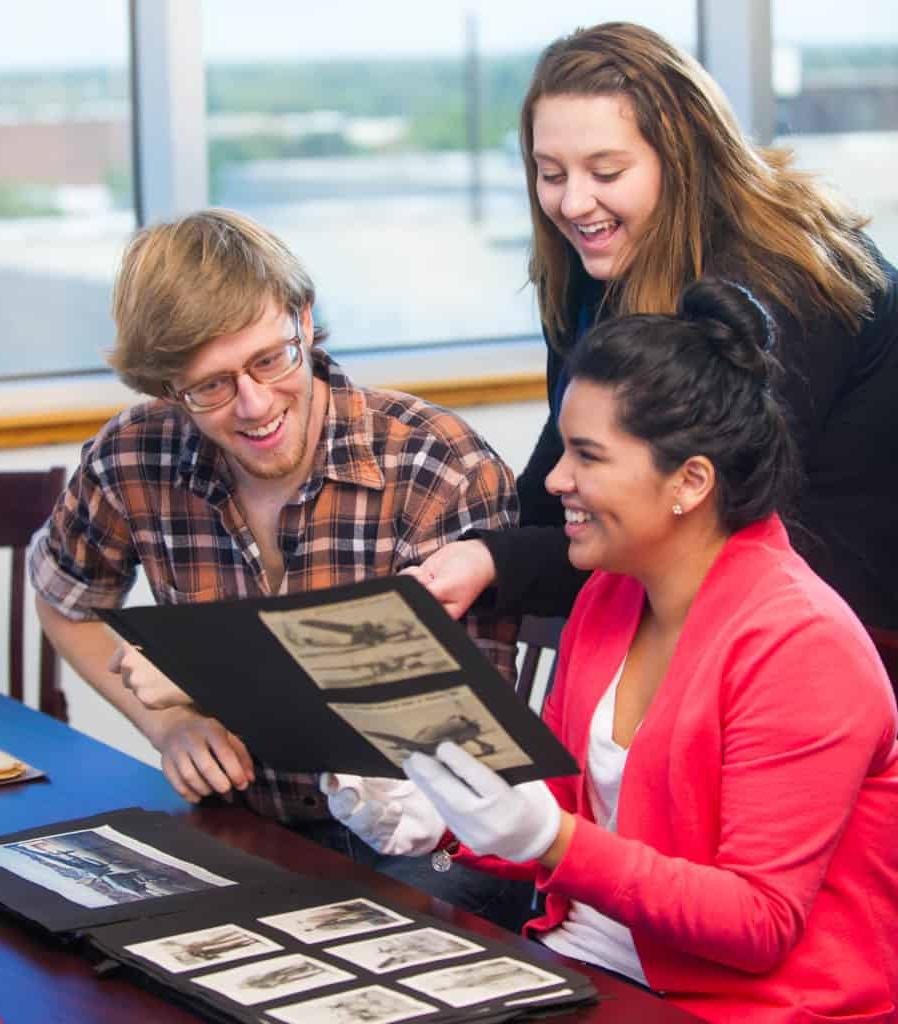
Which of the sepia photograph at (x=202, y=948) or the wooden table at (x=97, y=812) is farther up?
the sepia photograph at (x=202, y=948)

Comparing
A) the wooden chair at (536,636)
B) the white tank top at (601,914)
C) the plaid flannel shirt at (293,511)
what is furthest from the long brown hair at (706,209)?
the white tank top at (601,914)

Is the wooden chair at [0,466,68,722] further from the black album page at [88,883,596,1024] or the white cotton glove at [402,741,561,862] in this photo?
the white cotton glove at [402,741,561,862]

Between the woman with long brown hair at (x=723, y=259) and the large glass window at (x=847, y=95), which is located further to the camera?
the large glass window at (x=847, y=95)

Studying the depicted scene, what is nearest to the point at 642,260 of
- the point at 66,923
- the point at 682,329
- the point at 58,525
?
the point at 682,329

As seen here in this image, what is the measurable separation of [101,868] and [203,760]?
0.24m

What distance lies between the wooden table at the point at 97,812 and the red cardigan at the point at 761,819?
13cm

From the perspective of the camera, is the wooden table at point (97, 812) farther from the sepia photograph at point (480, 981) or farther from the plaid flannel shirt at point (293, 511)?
the plaid flannel shirt at point (293, 511)

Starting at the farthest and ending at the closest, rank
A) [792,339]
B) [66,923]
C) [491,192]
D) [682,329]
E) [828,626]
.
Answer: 1. [491,192]
2. [792,339]
3. [682,329]
4. [828,626]
5. [66,923]

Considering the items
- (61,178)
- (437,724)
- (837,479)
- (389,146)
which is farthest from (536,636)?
(389,146)

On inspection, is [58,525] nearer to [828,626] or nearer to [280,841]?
[280,841]

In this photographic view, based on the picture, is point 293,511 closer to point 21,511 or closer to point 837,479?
point 837,479

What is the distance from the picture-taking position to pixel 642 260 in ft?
6.22

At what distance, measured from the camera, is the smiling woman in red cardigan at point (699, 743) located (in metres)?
1.35

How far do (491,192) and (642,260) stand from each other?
211 cm
